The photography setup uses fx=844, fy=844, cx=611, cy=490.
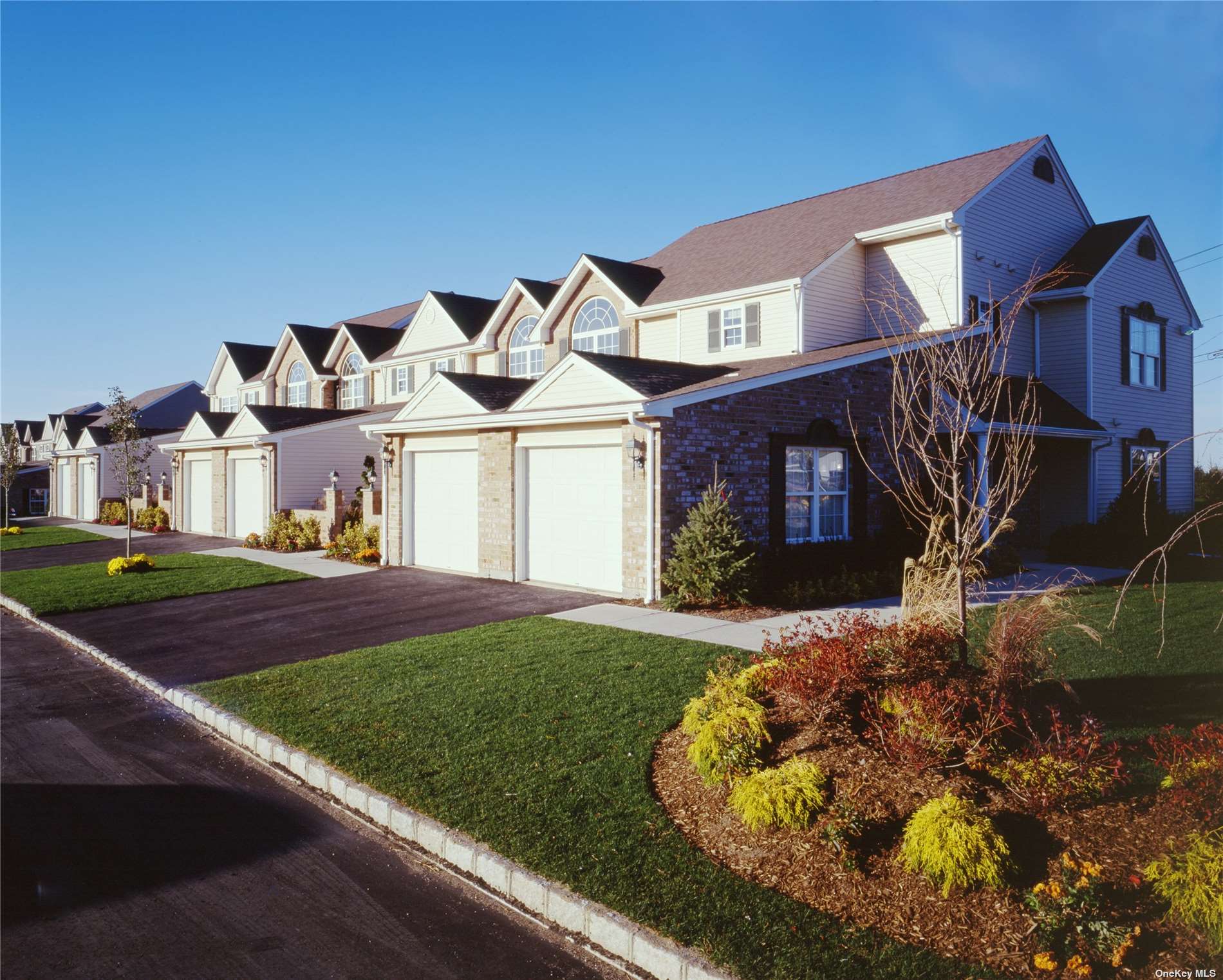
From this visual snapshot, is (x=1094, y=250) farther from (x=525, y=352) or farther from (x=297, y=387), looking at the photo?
(x=297, y=387)

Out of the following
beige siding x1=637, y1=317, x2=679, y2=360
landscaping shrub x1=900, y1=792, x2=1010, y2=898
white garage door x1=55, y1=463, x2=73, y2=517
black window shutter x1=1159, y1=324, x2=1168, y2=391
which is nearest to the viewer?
landscaping shrub x1=900, y1=792, x2=1010, y2=898

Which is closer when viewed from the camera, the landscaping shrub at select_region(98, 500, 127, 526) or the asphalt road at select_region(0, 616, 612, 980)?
the asphalt road at select_region(0, 616, 612, 980)

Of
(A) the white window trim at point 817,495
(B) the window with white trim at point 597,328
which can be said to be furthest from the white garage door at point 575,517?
(B) the window with white trim at point 597,328

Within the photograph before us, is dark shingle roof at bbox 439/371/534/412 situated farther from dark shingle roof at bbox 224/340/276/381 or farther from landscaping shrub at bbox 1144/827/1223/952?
dark shingle roof at bbox 224/340/276/381

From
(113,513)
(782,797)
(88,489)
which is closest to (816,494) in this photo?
(782,797)

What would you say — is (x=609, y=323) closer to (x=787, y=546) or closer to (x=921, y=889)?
(x=787, y=546)

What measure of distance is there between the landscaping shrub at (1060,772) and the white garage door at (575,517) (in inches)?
356

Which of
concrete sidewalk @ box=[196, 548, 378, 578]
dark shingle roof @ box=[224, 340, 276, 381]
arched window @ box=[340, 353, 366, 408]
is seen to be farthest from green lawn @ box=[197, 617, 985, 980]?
dark shingle roof @ box=[224, 340, 276, 381]

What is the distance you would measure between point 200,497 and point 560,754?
28.3 meters

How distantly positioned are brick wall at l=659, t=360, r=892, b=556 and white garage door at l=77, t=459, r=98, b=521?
36.6 meters

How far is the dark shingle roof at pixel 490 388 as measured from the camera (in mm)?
16969

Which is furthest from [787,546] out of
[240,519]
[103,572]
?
[240,519]

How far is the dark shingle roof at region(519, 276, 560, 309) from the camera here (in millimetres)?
25094

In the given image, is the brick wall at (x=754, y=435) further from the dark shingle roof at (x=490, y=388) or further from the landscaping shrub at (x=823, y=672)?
the landscaping shrub at (x=823, y=672)
